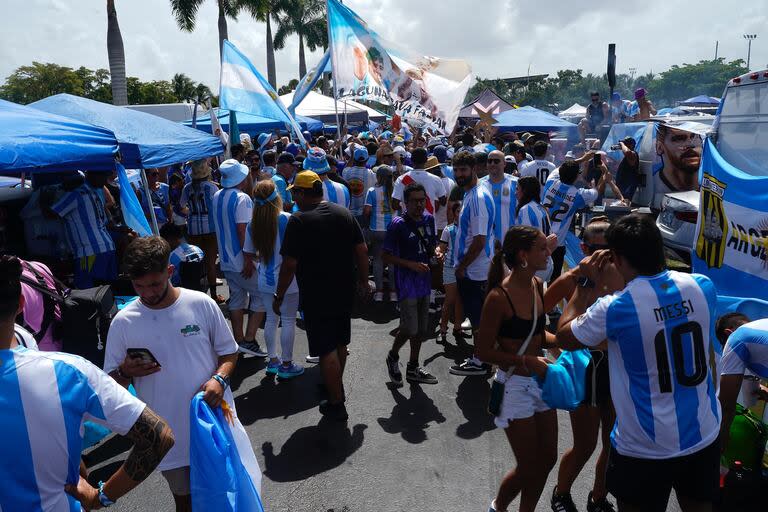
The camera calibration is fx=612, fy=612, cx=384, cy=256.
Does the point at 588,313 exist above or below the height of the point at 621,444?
above

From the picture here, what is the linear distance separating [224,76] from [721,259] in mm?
7382

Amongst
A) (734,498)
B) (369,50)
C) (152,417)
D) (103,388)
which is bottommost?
(734,498)

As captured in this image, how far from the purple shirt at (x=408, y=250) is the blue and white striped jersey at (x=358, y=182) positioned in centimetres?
403

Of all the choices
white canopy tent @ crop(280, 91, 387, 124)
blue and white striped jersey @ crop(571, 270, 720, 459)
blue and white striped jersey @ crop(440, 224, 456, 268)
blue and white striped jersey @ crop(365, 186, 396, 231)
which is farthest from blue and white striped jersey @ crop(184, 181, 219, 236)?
white canopy tent @ crop(280, 91, 387, 124)

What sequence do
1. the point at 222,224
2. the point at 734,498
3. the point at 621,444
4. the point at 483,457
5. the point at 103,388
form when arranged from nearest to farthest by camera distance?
the point at 103,388 < the point at 621,444 < the point at 734,498 < the point at 483,457 < the point at 222,224

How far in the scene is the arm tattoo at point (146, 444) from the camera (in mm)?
2121

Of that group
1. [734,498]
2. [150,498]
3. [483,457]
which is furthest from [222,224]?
[734,498]

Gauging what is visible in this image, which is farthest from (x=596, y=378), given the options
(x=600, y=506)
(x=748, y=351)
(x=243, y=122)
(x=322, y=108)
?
(x=322, y=108)

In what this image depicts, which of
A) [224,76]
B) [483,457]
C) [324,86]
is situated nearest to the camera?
[483,457]

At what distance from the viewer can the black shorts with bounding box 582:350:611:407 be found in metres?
3.36

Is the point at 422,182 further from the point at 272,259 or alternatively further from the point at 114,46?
the point at 114,46

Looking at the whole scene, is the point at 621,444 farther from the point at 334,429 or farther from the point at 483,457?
the point at 334,429

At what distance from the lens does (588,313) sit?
2.75 m

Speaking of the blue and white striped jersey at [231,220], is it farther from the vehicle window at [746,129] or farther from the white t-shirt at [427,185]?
the vehicle window at [746,129]
